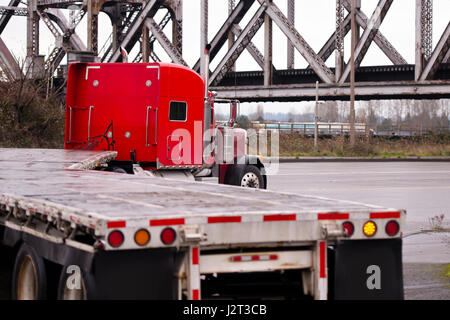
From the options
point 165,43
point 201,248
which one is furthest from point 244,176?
point 165,43

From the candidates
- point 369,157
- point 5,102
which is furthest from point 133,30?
point 5,102

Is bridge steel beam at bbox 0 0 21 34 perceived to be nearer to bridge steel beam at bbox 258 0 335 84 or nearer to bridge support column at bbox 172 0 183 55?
bridge support column at bbox 172 0 183 55

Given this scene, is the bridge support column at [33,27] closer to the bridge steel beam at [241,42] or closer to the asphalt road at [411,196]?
the bridge steel beam at [241,42]

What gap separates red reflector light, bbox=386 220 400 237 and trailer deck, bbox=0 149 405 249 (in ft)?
0.17

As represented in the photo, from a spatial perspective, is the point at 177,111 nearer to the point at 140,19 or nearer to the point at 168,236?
the point at 168,236

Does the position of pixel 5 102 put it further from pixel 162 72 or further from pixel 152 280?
pixel 152 280

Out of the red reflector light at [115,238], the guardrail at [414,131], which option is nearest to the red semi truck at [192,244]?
the red reflector light at [115,238]

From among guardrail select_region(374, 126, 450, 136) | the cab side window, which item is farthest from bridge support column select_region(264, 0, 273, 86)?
the cab side window

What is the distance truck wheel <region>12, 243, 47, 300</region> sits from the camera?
6602 mm

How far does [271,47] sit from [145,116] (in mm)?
36317

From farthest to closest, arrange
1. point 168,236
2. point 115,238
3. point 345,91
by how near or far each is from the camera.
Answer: point 345,91
point 168,236
point 115,238

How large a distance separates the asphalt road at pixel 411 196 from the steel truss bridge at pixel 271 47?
39.2 ft

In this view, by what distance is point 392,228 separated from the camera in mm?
6418

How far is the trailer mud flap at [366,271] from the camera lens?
6262 millimetres
